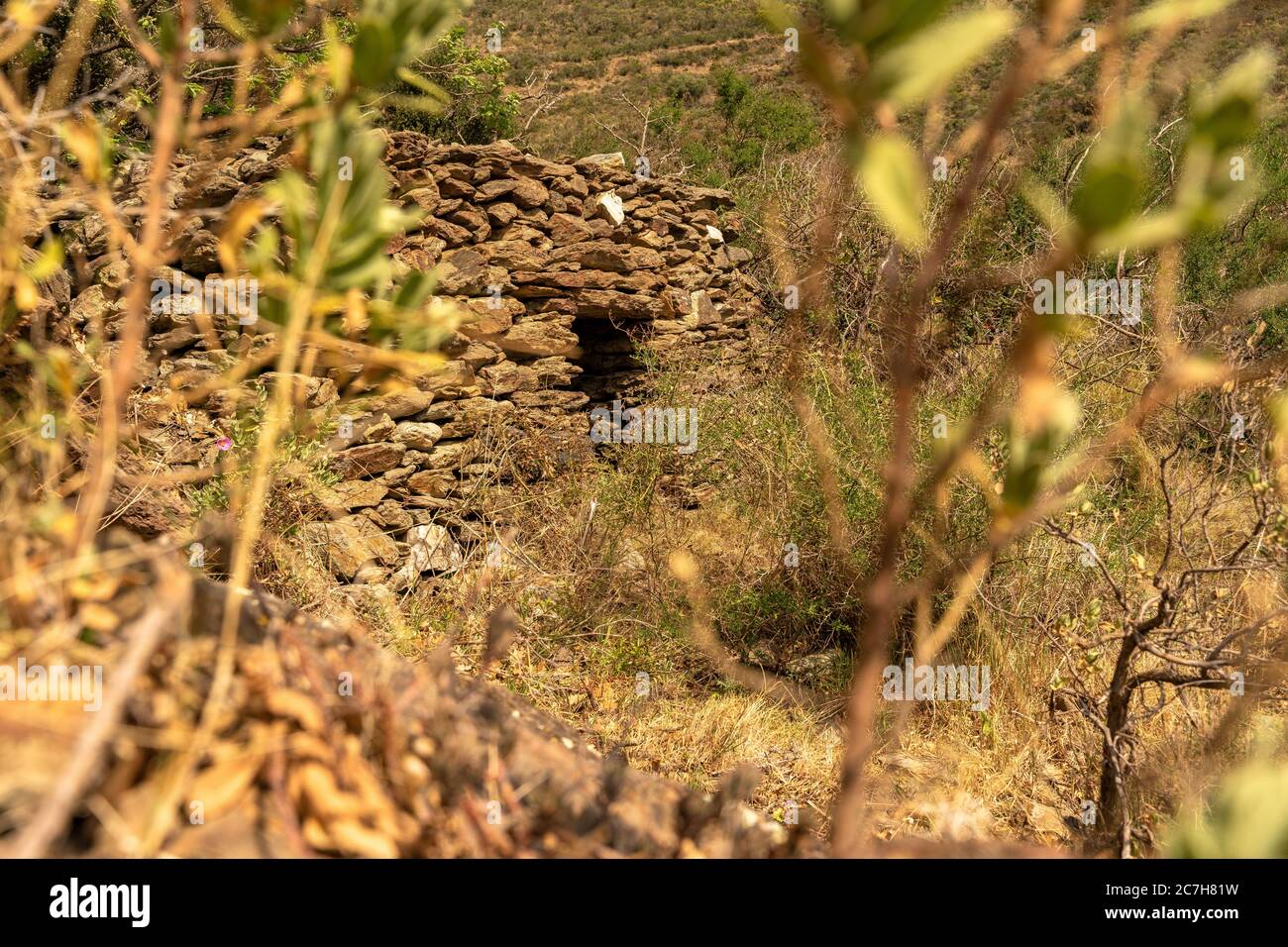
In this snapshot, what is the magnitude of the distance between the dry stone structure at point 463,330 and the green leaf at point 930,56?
2.96 meters

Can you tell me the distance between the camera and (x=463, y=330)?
16.1ft

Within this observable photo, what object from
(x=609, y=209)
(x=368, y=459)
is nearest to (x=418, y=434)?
(x=368, y=459)

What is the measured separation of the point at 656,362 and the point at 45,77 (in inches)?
167

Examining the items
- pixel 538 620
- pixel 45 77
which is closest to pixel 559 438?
pixel 538 620

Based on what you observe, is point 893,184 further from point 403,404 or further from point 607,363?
point 607,363

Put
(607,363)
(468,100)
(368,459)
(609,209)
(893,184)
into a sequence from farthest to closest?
(468,100), (607,363), (609,209), (368,459), (893,184)

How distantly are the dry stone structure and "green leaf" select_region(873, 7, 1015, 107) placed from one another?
9.71ft

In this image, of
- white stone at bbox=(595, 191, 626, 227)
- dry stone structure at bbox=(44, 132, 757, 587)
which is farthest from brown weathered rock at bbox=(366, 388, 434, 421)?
white stone at bbox=(595, 191, 626, 227)

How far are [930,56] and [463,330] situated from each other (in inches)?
182

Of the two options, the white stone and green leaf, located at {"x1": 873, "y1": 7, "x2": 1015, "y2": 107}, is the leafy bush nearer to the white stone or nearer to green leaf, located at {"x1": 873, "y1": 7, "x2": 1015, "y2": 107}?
the white stone

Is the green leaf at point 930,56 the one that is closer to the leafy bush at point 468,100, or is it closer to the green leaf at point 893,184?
the green leaf at point 893,184

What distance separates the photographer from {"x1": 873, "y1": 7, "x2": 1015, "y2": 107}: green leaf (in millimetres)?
471

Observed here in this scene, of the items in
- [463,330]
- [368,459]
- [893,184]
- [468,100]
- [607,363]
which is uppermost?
[468,100]

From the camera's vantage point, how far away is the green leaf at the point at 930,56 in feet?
1.55
